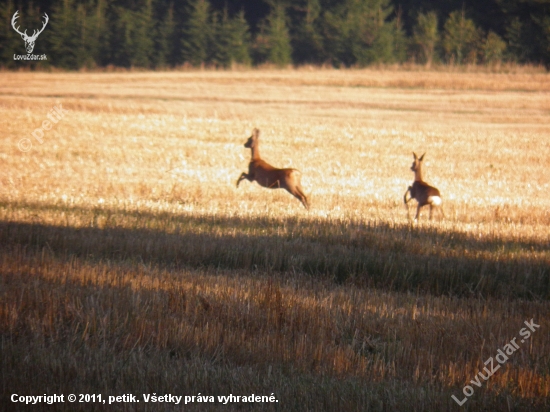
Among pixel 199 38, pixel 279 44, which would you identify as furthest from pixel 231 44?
pixel 279 44

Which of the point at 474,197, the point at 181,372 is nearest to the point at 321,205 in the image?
the point at 474,197

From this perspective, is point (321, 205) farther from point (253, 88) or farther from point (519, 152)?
point (253, 88)

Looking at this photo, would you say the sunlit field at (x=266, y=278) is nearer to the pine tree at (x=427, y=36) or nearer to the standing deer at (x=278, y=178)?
the standing deer at (x=278, y=178)

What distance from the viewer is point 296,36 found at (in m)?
68.4

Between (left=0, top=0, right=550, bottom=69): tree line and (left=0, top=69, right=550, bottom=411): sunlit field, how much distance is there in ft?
→ 128

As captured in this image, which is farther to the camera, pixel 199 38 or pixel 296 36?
pixel 296 36

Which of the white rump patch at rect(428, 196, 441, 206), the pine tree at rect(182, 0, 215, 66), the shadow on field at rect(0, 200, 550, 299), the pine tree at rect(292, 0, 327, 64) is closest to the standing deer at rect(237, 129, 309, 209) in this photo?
the white rump patch at rect(428, 196, 441, 206)

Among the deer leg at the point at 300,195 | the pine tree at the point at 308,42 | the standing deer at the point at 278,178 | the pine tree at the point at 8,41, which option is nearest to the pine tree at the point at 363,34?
the pine tree at the point at 308,42

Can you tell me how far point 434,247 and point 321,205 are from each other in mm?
4799

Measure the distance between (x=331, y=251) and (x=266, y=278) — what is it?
4.99 ft

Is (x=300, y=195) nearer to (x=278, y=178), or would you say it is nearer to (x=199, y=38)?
(x=278, y=178)

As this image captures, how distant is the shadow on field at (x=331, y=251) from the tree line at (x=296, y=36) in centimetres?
4960

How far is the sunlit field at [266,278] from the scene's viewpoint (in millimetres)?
4840

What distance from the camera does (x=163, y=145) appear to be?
71.3 ft
